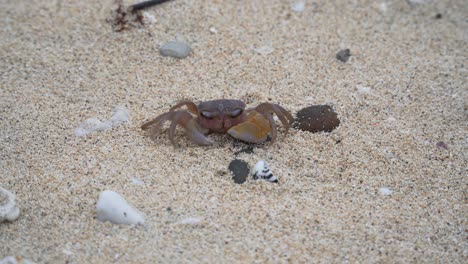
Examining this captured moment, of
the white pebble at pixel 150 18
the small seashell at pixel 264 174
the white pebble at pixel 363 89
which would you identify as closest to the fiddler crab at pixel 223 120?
the small seashell at pixel 264 174

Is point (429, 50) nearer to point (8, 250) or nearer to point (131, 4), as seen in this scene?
point (131, 4)

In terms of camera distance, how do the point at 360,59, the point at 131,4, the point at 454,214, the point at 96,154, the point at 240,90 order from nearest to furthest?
the point at 454,214 < the point at 96,154 < the point at 240,90 < the point at 360,59 < the point at 131,4

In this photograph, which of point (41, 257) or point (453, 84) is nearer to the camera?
point (41, 257)

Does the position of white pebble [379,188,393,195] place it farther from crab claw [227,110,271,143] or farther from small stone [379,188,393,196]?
crab claw [227,110,271,143]

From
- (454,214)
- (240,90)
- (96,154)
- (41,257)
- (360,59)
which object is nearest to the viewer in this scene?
(41,257)

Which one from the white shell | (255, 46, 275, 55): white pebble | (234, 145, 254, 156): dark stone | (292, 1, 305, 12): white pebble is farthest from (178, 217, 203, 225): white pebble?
(292, 1, 305, 12): white pebble

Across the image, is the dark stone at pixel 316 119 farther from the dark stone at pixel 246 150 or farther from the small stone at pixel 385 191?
the small stone at pixel 385 191

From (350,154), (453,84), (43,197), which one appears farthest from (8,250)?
(453,84)

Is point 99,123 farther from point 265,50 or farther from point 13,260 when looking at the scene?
point 265,50
